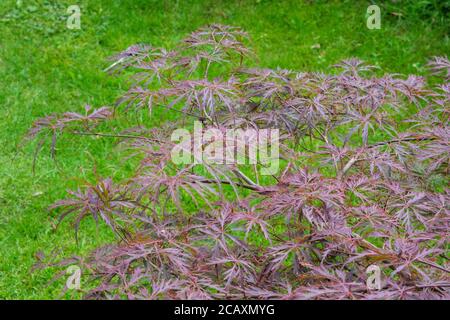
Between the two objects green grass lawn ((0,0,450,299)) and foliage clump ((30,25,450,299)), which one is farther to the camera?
green grass lawn ((0,0,450,299))

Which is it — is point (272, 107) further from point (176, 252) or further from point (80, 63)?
point (80, 63)

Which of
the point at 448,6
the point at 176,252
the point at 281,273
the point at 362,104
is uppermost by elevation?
the point at 448,6

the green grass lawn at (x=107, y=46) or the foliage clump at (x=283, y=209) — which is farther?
the green grass lawn at (x=107, y=46)

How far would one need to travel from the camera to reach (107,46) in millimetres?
5785

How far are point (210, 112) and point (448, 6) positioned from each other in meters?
4.04

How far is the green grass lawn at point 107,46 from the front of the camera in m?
4.64

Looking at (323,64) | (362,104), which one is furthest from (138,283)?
(323,64)

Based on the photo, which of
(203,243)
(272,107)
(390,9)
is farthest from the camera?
(390,9)

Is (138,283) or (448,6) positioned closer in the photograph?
(138,283)

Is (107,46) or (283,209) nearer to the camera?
(283,209)

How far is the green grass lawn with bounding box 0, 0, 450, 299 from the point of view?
464cm

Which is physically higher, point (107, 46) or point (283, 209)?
point (107, 46)

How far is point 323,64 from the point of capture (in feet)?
18.2

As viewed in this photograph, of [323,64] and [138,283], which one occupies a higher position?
[323,64]
